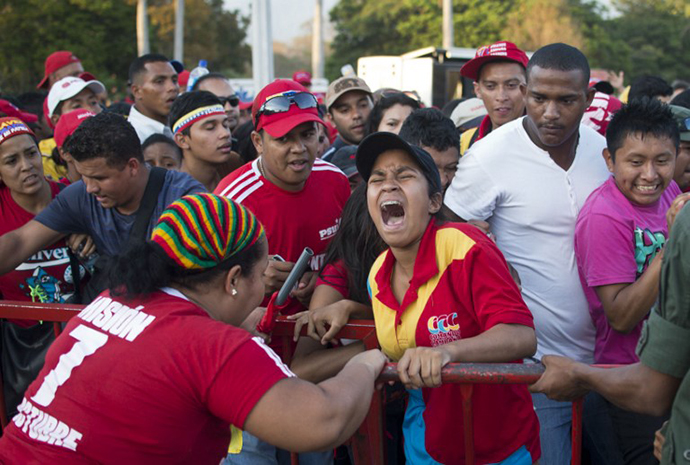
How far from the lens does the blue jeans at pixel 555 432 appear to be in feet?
10.3

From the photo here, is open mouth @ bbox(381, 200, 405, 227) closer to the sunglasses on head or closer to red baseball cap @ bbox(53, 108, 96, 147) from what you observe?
the sunglasses on head

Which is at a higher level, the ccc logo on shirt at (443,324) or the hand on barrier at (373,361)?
the ccc logo on shirt at (443,324)

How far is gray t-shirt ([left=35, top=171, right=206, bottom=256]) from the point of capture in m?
3.93

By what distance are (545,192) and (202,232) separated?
1812mm

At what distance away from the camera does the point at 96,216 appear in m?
3.97

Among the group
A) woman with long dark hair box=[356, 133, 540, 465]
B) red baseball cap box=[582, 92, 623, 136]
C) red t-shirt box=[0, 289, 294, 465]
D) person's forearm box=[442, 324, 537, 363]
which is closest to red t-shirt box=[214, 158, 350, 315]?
woman with long dark hair box=[356, 133, 540, 465]

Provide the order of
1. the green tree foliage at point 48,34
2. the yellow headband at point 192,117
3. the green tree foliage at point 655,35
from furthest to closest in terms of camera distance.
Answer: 1. the green tree foliage at point 655,35
2. the green tree foliage at point 48,34
3. the yellow headband at point 192,117

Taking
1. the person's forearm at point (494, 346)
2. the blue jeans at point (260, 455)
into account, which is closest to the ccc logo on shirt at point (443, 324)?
the person's forearm at point (494, 346)

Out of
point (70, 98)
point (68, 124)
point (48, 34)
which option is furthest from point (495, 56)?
point (48, 34)

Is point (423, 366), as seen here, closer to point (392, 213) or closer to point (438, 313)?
point (438, 313)

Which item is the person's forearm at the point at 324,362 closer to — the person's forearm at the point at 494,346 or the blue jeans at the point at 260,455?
the blue jeans at the point at 260,455

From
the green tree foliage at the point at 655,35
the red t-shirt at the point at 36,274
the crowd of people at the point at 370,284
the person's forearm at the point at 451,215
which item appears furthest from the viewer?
the green tree foliage at the point at 655,35

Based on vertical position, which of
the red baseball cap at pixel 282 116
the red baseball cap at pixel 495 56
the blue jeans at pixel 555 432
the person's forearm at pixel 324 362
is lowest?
the blue jeans at pixel 555 432

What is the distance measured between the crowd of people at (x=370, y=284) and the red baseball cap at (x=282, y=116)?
0.02m
